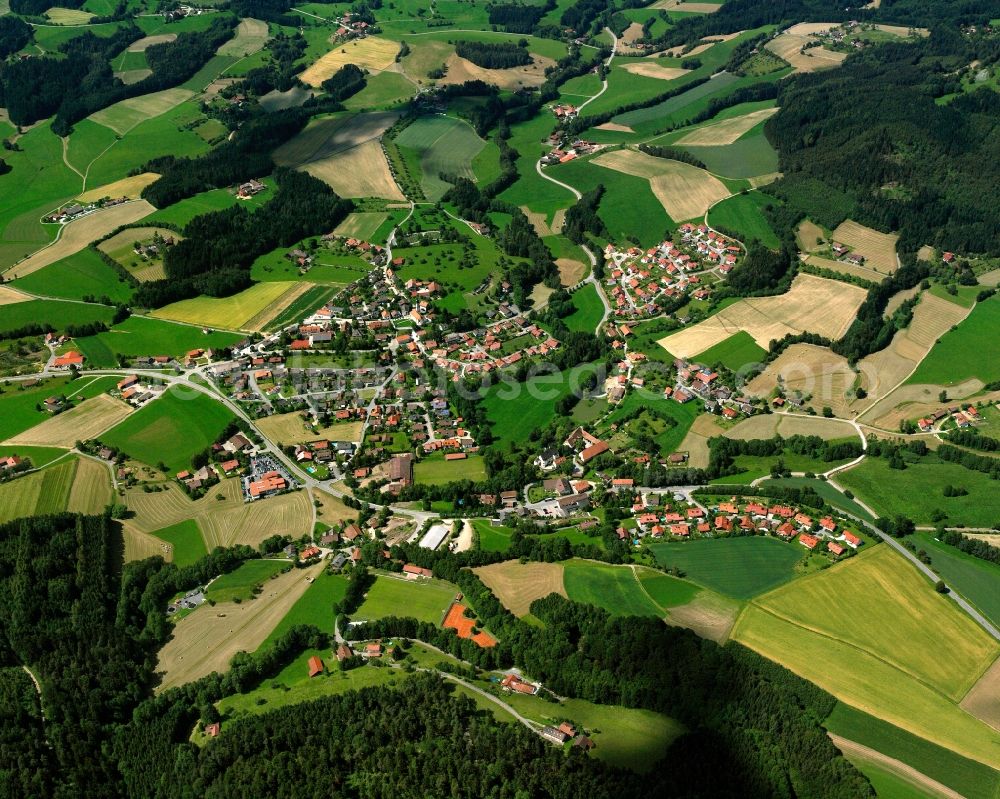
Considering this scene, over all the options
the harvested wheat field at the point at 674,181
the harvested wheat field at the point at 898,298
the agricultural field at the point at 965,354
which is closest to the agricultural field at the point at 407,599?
the agricultural field at the point at 965,354

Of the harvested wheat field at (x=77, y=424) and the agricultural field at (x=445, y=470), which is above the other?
the agricultural field at (x=445, y=470)

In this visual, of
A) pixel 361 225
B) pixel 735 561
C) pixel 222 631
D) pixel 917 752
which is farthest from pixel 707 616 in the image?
pixel 361 225

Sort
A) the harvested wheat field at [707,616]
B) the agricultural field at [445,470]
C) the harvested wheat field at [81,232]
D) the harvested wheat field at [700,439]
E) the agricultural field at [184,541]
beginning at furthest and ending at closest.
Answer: the harvested wheat field at [81,232] < the harvested wheat field at [700,439] < the agricultural field at [445,470] < the agricultural field at [184,541] < the harvested wheat field at [707,616]

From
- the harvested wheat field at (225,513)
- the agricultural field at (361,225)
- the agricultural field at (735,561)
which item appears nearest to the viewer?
the agricultural field at (735,561)

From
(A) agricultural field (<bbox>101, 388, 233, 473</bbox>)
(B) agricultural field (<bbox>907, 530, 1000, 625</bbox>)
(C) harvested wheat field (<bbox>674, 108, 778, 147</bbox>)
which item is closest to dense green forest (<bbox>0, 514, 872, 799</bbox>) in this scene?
(A) agricultural field (<bbox>101, 388, 233, 473</bbox>)

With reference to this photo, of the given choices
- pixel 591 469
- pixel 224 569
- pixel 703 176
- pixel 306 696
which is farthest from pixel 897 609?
pixel 703 176

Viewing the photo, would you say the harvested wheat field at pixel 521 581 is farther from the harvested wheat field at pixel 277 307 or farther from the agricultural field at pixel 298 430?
the harvested wheat field at pixel 277 307
